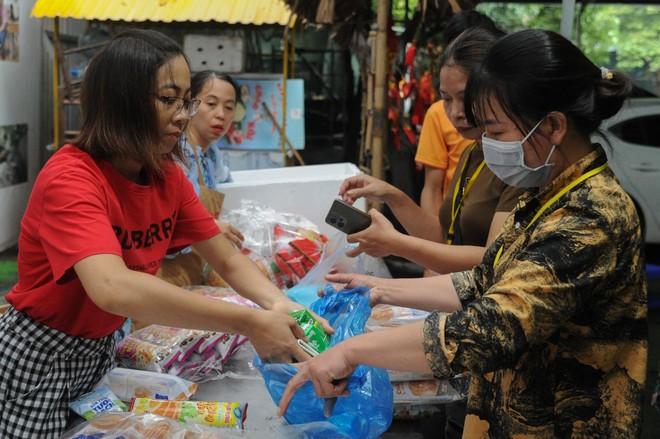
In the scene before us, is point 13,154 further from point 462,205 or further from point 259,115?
point 462,205

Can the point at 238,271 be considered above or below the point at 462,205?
below

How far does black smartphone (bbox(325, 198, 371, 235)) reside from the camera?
2504mm

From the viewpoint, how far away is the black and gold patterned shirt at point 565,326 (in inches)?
53.3

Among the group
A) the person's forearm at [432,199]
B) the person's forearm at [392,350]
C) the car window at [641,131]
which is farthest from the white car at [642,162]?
the person's forearm at [392,350]

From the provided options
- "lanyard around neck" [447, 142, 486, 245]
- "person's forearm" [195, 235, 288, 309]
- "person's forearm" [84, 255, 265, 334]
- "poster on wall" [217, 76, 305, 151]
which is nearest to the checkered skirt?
"person's forearm" [84, 255, 265, 334]

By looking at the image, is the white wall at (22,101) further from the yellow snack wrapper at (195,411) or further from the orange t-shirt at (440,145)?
the yellow snack wrapper at (195,411)

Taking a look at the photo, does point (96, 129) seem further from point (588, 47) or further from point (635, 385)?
point (588, 47)

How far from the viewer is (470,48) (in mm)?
2307

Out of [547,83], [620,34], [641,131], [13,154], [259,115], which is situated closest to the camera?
[547,83]

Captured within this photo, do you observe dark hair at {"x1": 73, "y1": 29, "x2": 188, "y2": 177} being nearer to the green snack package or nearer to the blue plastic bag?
the green snack package

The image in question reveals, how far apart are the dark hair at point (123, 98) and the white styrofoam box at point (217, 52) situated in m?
4.88

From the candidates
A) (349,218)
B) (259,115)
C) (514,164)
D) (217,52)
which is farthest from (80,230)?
(217,52)

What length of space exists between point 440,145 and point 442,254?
3.26ft

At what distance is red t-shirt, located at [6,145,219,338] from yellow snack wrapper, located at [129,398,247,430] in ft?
0.75
